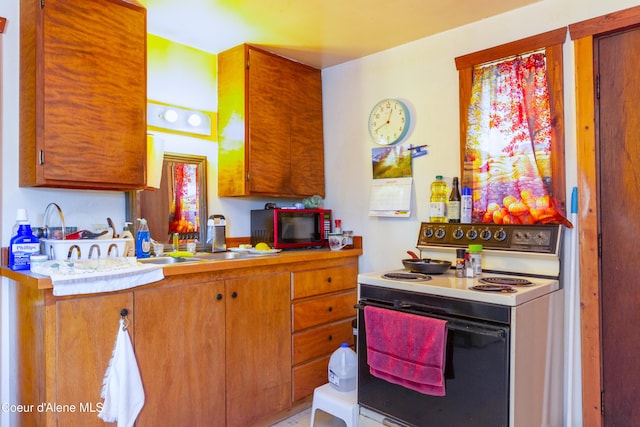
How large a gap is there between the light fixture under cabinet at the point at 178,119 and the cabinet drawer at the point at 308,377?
5.32ft

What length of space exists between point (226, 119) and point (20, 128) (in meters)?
1.15

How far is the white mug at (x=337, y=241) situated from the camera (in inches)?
112

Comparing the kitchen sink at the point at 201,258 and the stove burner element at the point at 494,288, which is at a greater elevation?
the kitchen sink at the point at 201,258

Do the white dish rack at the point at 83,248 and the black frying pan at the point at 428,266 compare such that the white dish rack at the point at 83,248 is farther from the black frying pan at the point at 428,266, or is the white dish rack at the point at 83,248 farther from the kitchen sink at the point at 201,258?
the black frying pan at the point at 428,266

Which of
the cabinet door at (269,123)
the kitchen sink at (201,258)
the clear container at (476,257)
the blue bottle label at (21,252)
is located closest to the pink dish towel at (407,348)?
the clear container at (476,257)

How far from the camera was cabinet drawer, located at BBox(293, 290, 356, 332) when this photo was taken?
250cm

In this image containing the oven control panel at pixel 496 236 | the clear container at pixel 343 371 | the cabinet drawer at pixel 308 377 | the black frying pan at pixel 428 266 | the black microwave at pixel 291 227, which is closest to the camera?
the oven control panel at pixel 496 236

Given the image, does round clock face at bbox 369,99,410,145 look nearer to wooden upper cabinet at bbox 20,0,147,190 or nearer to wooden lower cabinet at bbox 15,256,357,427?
wooden lower cabinet at bbox 15,256,357,427

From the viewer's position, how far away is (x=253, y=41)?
268cm

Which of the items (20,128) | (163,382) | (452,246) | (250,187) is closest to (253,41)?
(250,187)

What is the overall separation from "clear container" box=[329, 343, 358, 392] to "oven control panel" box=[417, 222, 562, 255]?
0.75m

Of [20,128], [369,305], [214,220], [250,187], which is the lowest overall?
[369,305]

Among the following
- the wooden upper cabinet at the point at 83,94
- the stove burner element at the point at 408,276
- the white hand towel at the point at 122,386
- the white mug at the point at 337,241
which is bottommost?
the white hand towel at the point at 122,386

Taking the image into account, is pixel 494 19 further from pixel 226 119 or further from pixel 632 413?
pixel 632 413
